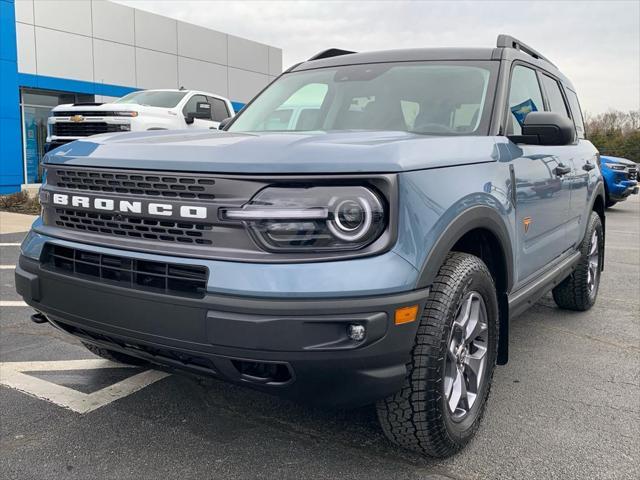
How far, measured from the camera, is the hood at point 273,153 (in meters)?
2.14

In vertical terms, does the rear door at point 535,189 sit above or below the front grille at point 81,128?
below

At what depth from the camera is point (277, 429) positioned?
2.83m

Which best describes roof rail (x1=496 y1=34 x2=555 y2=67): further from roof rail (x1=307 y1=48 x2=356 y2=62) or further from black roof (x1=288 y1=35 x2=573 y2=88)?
roof rail (x1=307 y1=48 x2=356 y2=62)

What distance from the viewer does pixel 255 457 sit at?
2.57 m

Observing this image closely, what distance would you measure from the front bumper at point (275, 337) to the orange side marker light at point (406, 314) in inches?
0.8

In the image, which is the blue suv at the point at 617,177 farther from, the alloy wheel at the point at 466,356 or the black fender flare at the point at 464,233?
the alloy wheel at the point at 466,356

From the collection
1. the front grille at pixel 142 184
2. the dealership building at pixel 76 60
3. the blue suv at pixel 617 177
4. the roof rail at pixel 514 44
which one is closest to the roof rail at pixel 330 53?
the roof rail at pixel 514 44

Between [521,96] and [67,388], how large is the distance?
3060 mm

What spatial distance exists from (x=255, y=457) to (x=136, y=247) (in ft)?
3.33

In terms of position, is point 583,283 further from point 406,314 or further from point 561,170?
point 406,314

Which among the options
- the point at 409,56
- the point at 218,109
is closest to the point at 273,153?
the point at 409,56

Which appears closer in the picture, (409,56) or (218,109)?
(409,56)

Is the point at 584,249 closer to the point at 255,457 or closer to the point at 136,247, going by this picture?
the point at 255,457

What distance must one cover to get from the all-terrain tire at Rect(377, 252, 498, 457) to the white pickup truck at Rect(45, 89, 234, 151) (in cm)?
841
